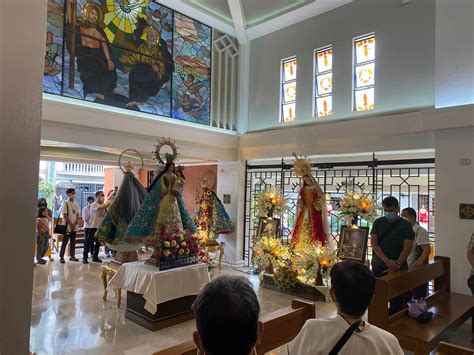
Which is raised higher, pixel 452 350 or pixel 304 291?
pixel 452 350

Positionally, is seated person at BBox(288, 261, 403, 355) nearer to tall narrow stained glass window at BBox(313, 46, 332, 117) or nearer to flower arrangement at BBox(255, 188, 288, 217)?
flower arrangement at BBox(255, 188, 288, 217)

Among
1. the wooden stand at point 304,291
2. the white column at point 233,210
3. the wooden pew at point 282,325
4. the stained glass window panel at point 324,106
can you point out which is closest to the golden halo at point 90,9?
the white column at point 233,210

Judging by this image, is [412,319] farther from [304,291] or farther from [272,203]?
[272,203]

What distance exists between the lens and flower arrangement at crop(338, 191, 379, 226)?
694cm

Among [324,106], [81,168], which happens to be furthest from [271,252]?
[81,168]

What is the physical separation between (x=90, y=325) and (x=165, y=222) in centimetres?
181

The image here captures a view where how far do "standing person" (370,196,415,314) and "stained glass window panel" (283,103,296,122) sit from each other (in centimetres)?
519

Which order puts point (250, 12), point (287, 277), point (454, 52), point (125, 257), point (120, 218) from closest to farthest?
point (454, 52) → point (120, 218) → point (287, 277) → point (125, 257) → point (250, 12)

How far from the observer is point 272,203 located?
8.49m

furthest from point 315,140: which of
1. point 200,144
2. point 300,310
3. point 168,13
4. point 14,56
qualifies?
point 14,56

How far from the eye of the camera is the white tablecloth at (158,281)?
16.6 ft

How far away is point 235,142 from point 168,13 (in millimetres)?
3741

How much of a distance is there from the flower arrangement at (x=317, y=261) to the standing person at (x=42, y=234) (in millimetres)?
5897

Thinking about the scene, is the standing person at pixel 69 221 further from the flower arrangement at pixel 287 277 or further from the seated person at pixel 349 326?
the seated person at pixel 349 326
